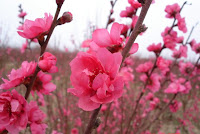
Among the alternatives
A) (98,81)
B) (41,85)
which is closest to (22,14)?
(41,85)

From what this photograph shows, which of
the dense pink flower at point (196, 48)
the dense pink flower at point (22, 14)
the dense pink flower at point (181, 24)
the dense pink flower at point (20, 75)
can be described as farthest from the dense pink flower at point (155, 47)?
the dense pink flower at point (22, 14)

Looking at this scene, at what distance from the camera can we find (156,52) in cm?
152

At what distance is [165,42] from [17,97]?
1313 mm

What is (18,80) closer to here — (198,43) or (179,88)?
(179,88)

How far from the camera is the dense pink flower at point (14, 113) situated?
21.9 inches

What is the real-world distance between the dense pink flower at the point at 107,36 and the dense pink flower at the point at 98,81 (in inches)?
3.1

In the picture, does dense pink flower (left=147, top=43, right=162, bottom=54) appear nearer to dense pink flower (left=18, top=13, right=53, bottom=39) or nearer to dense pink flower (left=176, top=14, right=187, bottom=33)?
dense pink flower (left=176, top=14, right=187, bottom=33)

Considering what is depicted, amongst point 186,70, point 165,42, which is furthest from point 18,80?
point 186,70

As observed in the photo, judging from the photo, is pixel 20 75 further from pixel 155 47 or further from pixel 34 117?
pixel 155 47

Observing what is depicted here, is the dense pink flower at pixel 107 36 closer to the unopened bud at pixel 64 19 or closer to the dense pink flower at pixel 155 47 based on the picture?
the unopened bud at pixel 64 19

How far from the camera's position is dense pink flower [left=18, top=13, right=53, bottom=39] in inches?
23.6

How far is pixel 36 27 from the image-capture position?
0.60 m

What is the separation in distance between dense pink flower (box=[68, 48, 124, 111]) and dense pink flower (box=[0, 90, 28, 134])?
0.81 feet

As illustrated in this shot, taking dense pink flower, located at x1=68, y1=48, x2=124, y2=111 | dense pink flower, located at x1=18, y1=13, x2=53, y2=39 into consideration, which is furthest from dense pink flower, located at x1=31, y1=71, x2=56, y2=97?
dense pink flower, located at x1=68, y1=48, x2=124, y2=111
